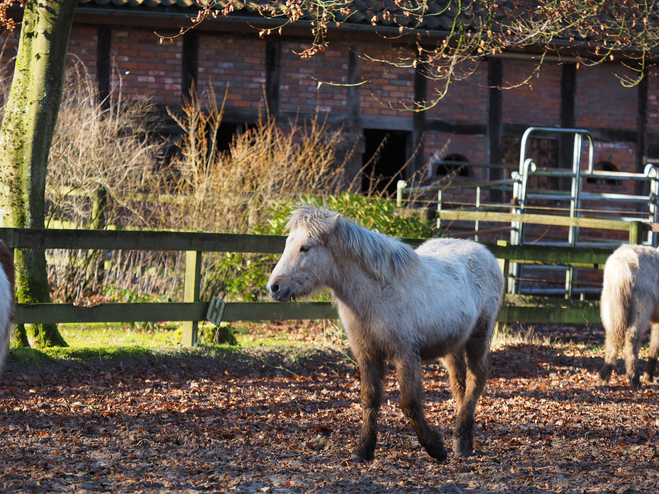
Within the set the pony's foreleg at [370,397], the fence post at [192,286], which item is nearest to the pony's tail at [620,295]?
the pony's foreleg at [370,397]

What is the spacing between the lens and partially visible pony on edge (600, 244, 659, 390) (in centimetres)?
707

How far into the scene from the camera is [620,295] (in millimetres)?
7145

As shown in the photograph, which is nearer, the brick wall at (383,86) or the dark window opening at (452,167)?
the brick wall at (383,86)

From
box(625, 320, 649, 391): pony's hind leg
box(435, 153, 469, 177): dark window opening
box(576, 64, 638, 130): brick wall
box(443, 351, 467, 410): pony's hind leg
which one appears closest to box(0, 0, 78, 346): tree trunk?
box(443, 351, 467, 410): pony's hind leg

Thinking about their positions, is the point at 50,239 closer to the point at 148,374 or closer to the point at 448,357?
the point at 148,374

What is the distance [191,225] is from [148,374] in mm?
2640

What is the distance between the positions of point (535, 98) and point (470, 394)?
9.77m

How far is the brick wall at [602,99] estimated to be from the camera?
45.0 feet

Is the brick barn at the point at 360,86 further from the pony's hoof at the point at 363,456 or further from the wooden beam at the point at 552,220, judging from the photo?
the pony's hoof at the point at 363,456

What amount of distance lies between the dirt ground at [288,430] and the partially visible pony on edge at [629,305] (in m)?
0.27

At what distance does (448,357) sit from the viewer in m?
5.16

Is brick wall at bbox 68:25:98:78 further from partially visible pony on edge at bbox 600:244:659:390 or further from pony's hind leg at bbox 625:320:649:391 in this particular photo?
pony's hind leg at bbox 625:320:649:391

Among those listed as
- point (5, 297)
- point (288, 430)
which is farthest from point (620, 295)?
point (5, 297)

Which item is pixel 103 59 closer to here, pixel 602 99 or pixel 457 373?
pixel 602 99
